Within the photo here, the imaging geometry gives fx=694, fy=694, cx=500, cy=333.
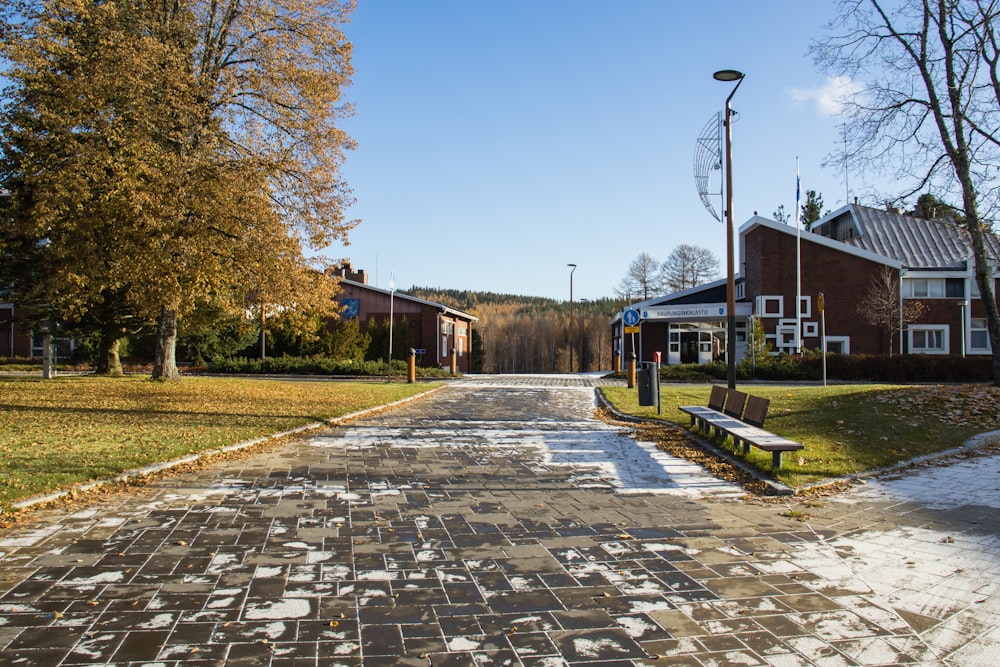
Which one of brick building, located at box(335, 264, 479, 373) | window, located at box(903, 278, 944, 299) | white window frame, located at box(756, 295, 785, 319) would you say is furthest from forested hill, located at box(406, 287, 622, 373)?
window, located at box(903, 278, 944, 299)

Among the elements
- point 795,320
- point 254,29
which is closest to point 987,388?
point 254,29

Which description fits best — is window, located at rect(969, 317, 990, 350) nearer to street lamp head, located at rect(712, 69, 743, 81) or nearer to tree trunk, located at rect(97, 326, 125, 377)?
street lamp head, located at rect(712, 69, 743, 81)

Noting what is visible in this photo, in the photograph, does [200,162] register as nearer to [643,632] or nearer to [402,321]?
[643,632]

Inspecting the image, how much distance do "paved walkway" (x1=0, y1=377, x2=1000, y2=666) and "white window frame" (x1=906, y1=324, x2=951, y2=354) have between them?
113 ft

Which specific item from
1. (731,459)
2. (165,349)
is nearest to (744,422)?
(731,459)

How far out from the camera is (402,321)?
134 ft

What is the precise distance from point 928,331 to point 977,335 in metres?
3.22

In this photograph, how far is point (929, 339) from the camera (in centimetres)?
3931

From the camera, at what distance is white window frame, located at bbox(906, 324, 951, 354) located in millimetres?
38469

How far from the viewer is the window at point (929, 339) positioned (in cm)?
3888

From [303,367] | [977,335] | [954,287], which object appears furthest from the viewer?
[977,335]

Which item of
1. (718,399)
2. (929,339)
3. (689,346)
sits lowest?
(718,399)

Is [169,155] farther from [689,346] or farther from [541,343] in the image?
[541,343]

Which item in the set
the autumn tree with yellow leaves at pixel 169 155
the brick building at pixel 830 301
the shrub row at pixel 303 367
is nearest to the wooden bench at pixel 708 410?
the autumn tree with yellow leaves at pixel 169 155
